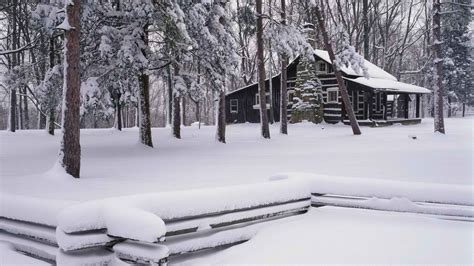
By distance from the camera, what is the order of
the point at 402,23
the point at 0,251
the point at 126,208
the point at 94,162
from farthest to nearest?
the point at 402,23
the point at 94,162
the point at 0,251
the point at 126,208

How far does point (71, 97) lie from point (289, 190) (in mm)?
6248

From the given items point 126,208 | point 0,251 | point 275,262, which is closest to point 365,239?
point 275,262

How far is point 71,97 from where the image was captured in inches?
415

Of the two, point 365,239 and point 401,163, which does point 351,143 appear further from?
point 365,239

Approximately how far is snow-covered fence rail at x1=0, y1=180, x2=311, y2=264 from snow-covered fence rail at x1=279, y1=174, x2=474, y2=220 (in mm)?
1034

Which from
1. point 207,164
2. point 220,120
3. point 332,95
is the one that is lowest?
point 207,164

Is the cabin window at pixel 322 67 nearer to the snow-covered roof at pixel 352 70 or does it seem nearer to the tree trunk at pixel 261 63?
the snow-covered roof at pixel 352 70

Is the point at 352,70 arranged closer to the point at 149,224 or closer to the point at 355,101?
the point at 355,101

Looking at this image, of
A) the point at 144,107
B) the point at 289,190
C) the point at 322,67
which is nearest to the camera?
the point at 289,190

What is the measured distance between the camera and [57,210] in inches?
228

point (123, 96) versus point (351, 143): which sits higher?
point (123, 96)

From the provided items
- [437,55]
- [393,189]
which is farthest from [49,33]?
[437,55]

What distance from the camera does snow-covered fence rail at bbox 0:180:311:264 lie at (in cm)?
522

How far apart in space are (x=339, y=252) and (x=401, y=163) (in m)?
8.09
